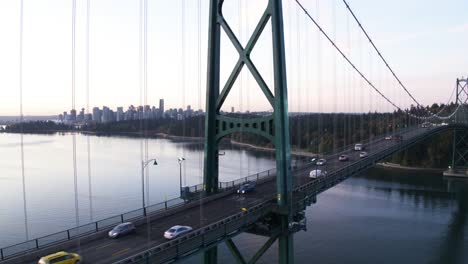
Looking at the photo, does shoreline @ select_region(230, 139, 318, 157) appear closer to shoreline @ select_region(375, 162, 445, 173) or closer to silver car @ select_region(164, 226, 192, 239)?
shoreline @ select_region(375, 162, 445, 173)

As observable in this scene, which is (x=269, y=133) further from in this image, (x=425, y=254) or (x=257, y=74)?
(x=425, y=254)

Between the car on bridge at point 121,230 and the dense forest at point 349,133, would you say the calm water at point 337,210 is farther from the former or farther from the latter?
the car on bridge at point 121,230

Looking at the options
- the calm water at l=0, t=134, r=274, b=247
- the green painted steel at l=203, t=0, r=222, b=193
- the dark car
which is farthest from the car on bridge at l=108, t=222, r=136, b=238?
the calm water at l=0, t=134, r=274, b=247

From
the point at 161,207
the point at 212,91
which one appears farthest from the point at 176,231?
the point at 161,207

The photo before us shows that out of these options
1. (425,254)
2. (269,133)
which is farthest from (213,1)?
(425,254)

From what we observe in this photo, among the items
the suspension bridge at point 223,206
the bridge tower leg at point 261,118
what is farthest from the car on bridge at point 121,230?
the bridge tower leg at point 261,118

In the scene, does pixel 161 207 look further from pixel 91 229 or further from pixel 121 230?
pixel 121 230

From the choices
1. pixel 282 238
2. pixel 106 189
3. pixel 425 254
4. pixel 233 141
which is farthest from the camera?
pixel 233 141
